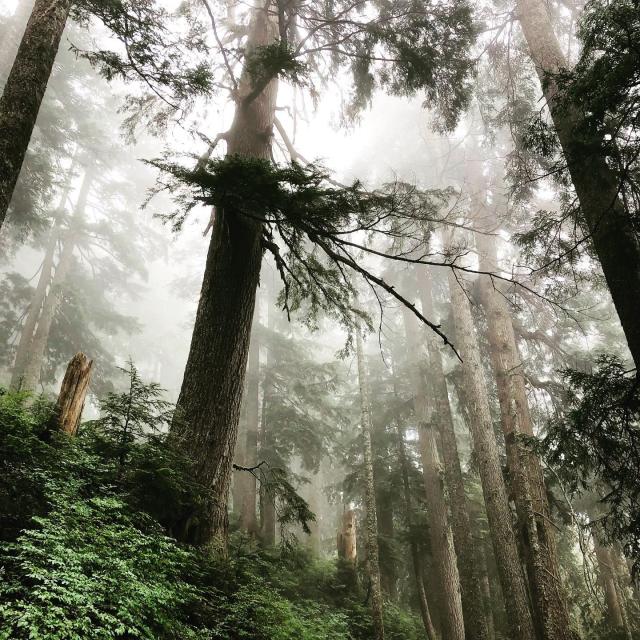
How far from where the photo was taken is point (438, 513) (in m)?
11.8

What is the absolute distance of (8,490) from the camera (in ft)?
9.50

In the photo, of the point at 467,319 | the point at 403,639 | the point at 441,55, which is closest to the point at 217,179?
the point at 441,55

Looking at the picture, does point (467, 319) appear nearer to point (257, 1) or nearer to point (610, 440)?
point (610, 440)

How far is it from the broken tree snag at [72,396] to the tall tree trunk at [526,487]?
6.02m

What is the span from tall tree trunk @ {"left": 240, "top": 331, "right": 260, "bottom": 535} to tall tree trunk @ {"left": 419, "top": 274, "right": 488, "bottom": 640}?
5745 millimetres

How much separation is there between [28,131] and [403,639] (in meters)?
12.0

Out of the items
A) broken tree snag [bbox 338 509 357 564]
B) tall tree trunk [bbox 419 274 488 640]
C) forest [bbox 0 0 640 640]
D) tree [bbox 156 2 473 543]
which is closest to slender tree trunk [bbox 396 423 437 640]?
forest [bbox 0 0 640 640]

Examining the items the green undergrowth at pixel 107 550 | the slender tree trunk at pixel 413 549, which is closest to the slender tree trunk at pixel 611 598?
the slender tree trunk at pixel 413 549

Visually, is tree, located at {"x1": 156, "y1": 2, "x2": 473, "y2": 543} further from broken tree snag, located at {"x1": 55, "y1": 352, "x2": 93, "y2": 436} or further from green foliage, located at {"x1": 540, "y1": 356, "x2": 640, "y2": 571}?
green foliage, located at {"x1": 540, "y1": 356, "x2": 640, "y2": 571}

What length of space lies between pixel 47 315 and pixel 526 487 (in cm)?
1653

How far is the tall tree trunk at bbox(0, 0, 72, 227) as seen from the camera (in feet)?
12.2

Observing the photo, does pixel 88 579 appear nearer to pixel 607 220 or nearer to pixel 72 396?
pixel 72 396

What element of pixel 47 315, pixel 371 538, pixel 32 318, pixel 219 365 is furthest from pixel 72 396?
pixel 32 318

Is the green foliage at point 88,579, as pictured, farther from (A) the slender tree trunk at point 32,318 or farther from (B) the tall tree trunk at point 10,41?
(B) the tall tree trunk at point 10,41
